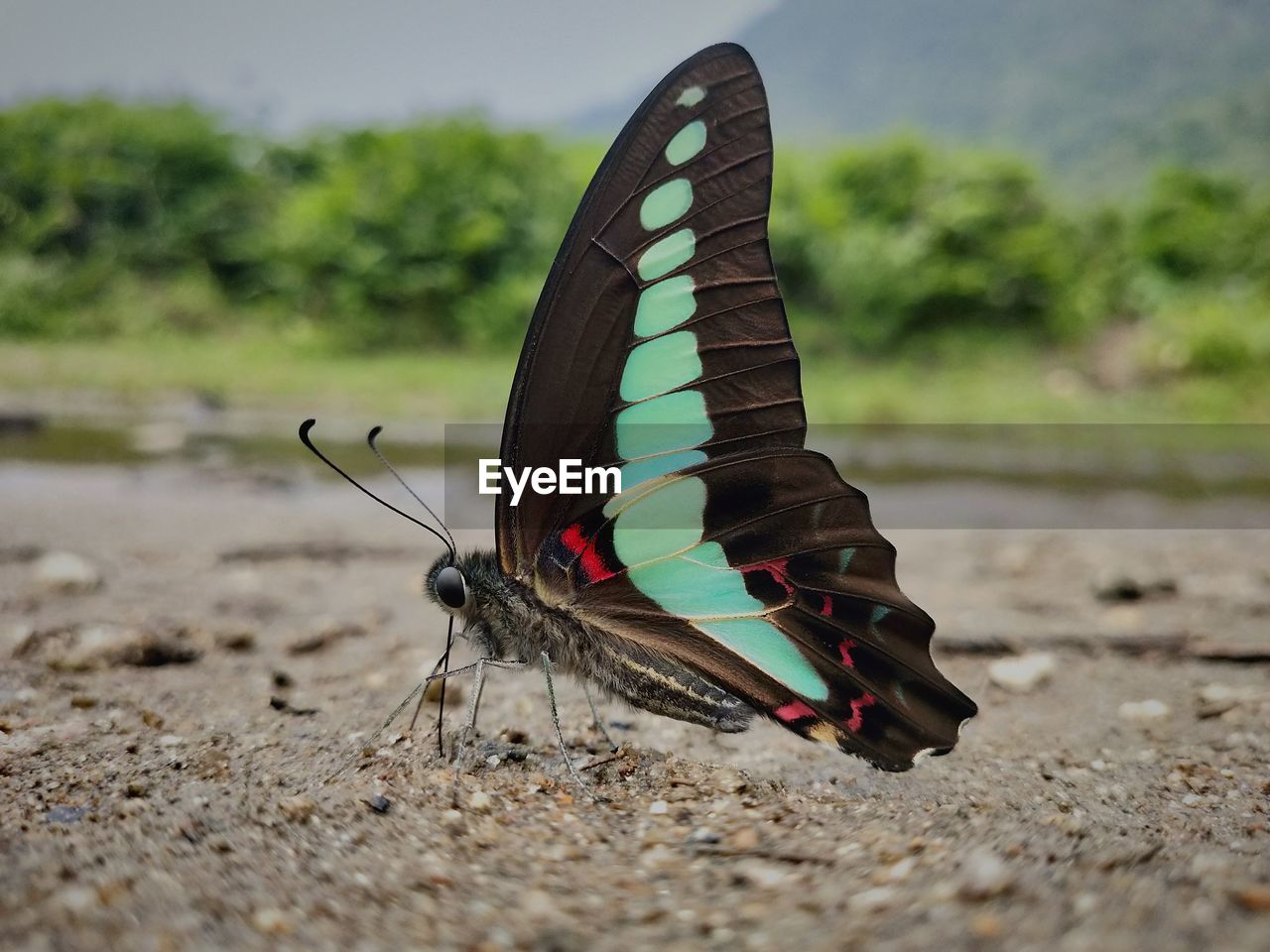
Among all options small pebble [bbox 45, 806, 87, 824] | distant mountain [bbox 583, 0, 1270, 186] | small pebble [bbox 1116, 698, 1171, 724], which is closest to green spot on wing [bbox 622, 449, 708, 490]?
small pebble [bbox 45, 806, 87, 824]

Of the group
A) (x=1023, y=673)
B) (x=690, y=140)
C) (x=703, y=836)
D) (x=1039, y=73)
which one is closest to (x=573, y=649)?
(x=703, y=836)

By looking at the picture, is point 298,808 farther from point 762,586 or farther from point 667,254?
point 667,254

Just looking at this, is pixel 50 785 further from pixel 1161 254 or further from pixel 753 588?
pixel 1161 254

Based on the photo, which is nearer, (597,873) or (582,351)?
(597,873)

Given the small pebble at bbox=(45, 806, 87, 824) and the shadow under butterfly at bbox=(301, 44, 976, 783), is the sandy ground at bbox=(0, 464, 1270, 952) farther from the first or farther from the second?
the shadow under butterfly at bbox=(301, 44, 976, 783)

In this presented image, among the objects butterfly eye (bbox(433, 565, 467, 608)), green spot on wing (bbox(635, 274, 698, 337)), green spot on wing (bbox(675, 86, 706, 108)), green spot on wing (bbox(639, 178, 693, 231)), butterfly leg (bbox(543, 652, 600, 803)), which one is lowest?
butterfly leg (bbox(543, 652, 600, 803))

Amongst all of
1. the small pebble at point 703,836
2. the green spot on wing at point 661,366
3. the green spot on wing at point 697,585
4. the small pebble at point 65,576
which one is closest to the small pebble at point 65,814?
the small pebble at point 703,836

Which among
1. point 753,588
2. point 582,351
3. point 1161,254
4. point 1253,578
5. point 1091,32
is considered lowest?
point 1253,578

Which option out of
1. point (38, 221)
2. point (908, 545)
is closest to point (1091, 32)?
point (908, 545)
